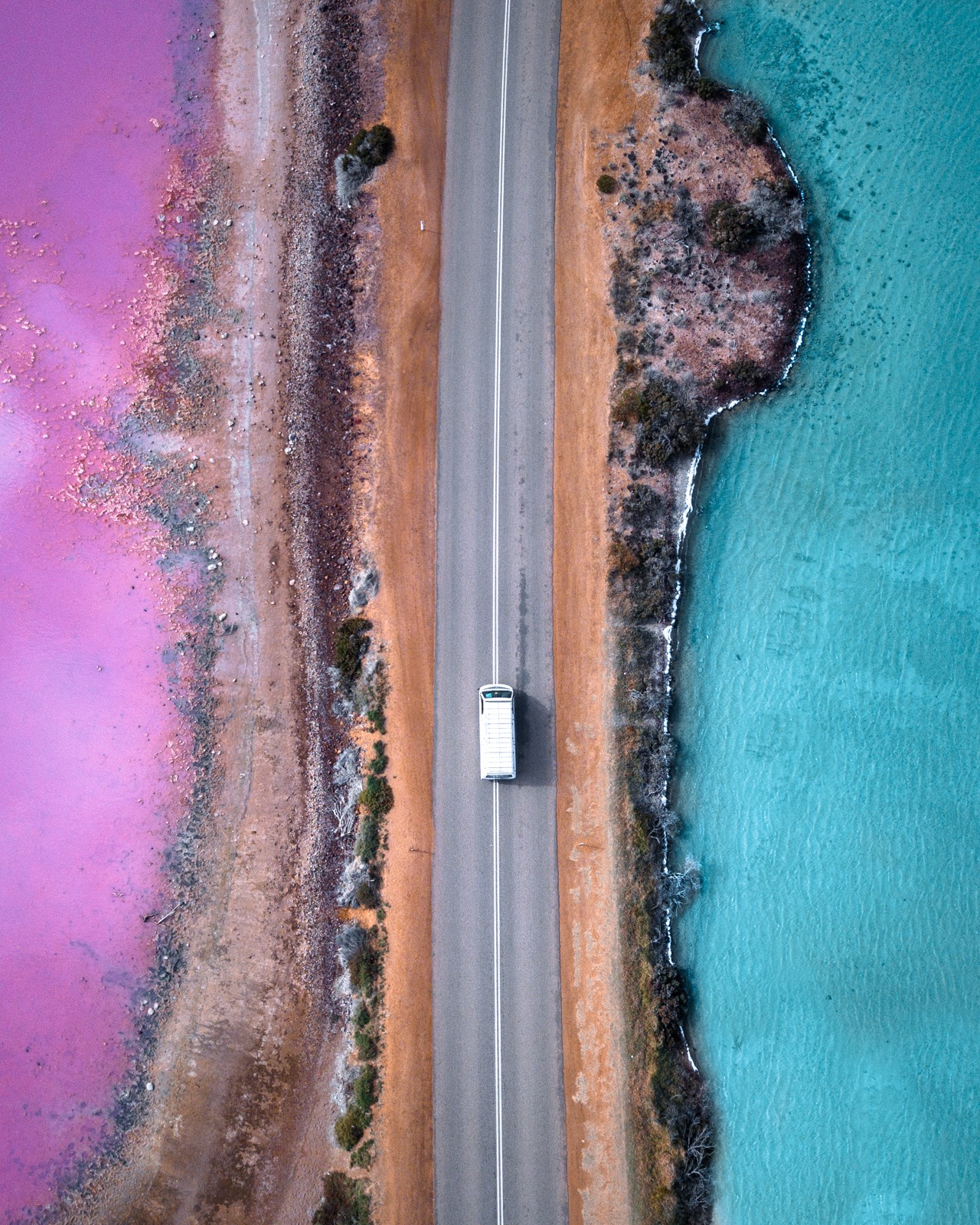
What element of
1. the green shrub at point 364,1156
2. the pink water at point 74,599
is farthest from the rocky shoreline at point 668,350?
the pink water at point 74,599

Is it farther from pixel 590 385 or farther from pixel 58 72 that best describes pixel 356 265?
pixel 58 72

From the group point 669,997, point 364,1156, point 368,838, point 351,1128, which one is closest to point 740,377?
point 368,838

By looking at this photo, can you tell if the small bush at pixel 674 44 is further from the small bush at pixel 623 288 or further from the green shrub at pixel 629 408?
the green shrub at pixel 629 408

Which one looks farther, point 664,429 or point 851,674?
point 851,674

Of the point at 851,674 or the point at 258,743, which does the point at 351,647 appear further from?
the point at 851,674

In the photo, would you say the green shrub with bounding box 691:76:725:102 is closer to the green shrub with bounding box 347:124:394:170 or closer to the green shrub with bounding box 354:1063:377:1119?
the green shrub with bounding box 347:124:394:170
